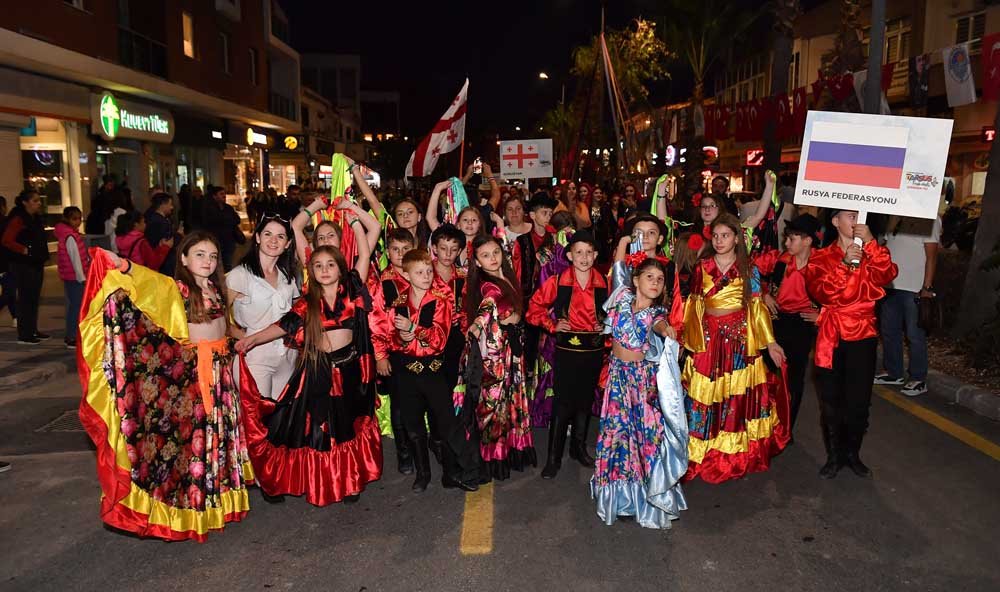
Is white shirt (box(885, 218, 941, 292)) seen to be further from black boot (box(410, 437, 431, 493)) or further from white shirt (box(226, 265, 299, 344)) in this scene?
white shirt (box(226, 265, 299, 344))

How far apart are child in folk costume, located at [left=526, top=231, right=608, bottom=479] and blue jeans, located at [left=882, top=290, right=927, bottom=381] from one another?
12.1 ft

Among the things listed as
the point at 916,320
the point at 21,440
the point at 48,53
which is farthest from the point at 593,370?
→ the point at 48,53

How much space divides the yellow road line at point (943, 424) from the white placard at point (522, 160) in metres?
6.84

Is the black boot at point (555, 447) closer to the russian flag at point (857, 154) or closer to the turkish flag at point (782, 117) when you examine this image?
the russian flag at point (857, 154)

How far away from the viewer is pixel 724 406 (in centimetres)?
541

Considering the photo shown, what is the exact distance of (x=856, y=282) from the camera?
5.25 m

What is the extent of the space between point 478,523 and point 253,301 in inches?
84.5

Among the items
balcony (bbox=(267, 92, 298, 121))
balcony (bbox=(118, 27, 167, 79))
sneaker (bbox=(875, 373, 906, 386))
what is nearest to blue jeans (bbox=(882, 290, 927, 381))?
sneaker (bbox=(875, 373, 906, 386))

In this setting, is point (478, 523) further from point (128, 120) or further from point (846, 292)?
point (128, 120)

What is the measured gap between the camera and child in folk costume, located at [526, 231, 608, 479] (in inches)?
214

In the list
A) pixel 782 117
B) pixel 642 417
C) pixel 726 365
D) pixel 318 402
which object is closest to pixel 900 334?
pixel 726 365

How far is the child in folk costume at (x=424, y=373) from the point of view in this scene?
5.04m

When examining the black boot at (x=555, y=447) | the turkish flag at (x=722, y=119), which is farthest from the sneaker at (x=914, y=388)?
the turkish flag at (x=722, y=119)

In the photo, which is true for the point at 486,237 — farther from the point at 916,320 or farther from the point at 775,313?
the point at 916,320
